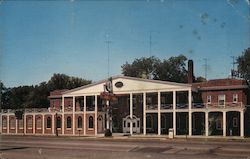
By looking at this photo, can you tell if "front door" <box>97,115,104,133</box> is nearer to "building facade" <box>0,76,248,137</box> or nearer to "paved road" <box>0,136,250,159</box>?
"building facade" <box>0,76,248,137</box>

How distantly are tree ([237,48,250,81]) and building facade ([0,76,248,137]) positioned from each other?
2.37 ft

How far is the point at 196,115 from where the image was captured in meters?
26.9

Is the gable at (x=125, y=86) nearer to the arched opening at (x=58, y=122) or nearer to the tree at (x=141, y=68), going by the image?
the tree at (x=141, y=68)

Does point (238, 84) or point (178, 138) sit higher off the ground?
point (238, 84)

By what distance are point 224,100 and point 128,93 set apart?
51.6 ft

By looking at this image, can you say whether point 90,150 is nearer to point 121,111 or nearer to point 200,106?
point 121,111

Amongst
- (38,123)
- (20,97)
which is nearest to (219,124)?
(38,123)

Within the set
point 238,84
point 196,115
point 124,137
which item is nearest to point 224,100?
point 196,115

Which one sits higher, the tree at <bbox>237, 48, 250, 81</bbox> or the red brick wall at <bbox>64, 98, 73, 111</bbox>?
the tree at <bbox>237, 48, 250, 81</bbox>

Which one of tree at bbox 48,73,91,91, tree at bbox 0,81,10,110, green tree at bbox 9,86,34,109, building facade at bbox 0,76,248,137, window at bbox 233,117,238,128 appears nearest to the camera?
tree at bbox 0,81,10,110

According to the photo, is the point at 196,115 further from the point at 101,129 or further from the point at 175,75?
the point at 101,129

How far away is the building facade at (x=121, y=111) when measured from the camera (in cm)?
1762

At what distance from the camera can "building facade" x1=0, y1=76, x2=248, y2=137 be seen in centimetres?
1762

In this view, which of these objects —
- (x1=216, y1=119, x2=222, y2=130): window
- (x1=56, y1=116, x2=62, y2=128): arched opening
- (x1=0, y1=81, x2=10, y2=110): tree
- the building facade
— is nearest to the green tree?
(x1=0, y1=81, x2=10, y2=110): tree
